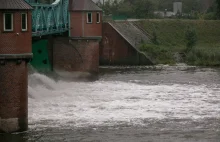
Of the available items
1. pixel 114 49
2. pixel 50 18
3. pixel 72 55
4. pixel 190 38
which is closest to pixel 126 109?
pixel 50 18

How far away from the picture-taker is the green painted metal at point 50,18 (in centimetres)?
5125

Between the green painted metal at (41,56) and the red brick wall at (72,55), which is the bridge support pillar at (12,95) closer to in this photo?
the green painted metal at (41,56)

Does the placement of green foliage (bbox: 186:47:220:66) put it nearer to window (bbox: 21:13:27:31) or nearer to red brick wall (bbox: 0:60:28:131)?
window (bbox: 21:13:27:31)

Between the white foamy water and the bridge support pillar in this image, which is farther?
the white foamy water

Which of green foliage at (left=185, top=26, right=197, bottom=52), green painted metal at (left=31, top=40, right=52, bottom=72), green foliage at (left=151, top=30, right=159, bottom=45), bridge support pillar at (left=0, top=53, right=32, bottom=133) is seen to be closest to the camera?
bridge support pillar at (left=0, top=53, right=32, bottom=133)

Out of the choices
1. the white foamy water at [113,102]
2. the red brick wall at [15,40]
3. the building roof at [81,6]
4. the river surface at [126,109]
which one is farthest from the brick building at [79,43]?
the red brick wall at [15,40]

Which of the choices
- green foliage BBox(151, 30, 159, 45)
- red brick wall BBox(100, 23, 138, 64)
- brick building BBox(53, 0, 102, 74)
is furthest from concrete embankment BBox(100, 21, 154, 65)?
brick building BBox(53, 0, 102, 74)

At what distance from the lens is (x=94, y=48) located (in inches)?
2537

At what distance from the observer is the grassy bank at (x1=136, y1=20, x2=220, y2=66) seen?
76.3 m

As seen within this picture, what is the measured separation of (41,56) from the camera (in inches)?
2495

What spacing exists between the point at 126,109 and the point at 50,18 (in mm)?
18939

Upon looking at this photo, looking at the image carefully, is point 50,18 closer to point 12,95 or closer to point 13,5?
point 13,5

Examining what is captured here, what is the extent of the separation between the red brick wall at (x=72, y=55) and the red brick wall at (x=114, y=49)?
39.5 feet

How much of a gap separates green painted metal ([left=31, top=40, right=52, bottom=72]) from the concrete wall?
13257 mm
